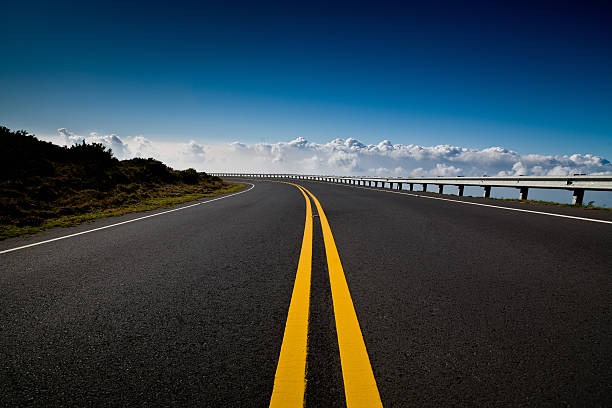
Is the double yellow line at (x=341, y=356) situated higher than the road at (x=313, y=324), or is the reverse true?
the double yellow line at (x=341, y=356)

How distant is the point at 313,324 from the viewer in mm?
2170

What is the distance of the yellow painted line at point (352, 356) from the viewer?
1.46 metres

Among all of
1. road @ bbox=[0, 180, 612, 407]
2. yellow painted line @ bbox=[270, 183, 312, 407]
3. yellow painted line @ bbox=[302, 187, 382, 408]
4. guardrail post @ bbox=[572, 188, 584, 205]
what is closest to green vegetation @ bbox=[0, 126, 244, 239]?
road @ bbox=[0, 180, 612, 407]

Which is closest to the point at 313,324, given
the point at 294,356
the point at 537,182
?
the point at 294,356

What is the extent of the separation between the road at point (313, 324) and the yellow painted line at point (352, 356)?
0.02m

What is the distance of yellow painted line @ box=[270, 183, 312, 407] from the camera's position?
1472 millimetres

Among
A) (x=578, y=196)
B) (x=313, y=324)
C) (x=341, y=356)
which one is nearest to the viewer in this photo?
(x=341, y=356)

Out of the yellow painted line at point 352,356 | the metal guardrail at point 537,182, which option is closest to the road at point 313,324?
the yellow painted line at point 352,356

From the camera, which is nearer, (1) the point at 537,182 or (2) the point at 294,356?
(2) the point at 294,356

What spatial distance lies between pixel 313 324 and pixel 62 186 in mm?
14486

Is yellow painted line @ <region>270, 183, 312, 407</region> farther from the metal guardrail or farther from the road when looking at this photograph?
the metal guardrail

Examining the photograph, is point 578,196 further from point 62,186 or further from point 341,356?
point 62,186

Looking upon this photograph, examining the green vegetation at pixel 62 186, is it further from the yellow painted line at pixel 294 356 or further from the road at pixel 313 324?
the yellow painted line at pixel 294 356

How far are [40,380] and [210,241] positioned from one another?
3.43 metres
